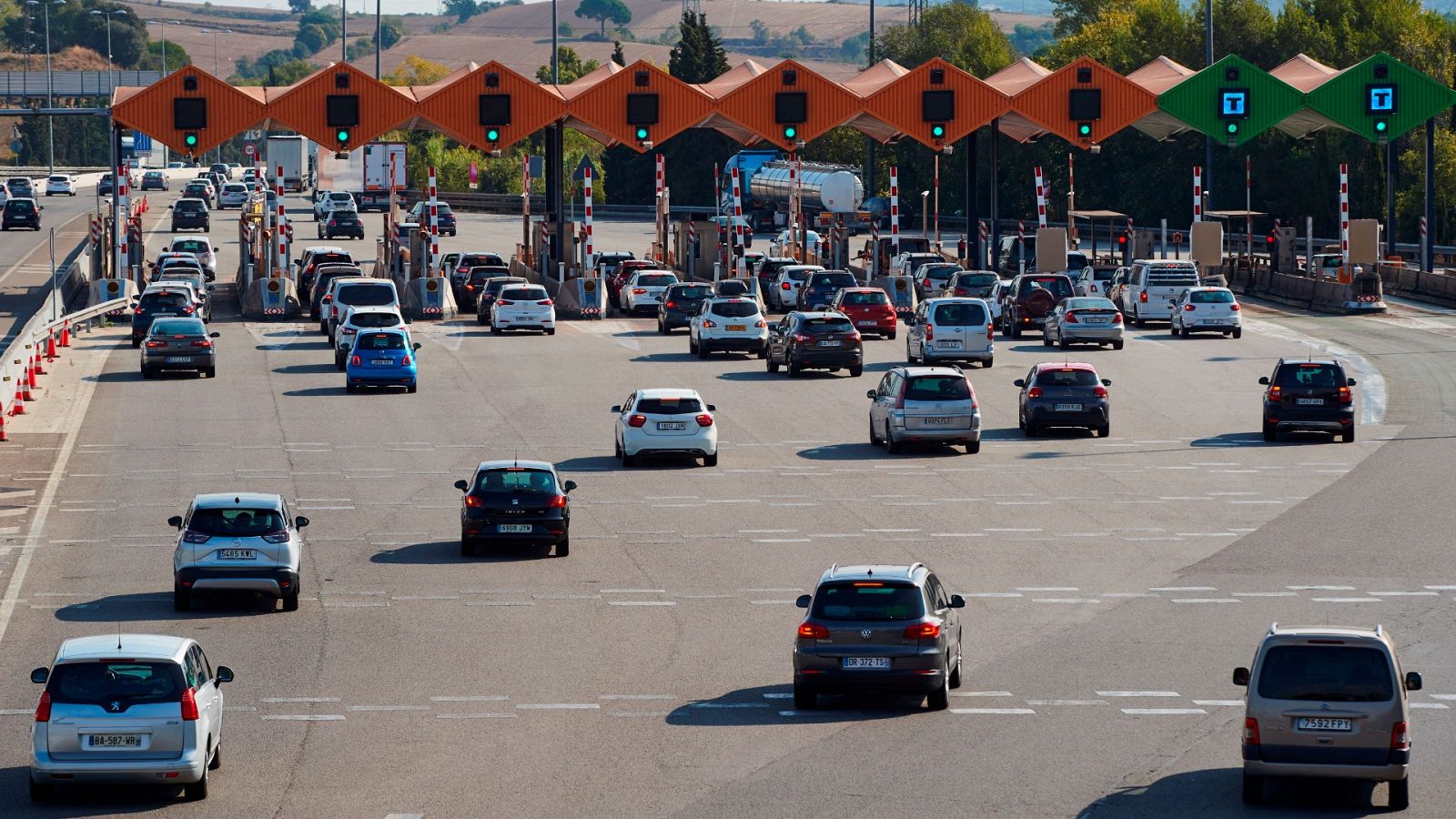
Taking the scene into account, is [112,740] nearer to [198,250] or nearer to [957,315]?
[957,315]

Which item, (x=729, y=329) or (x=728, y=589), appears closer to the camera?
(x=728, y=589)

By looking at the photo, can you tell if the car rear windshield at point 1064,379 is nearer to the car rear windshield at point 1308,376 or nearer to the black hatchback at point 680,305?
the car rear windshield at point 1308,376

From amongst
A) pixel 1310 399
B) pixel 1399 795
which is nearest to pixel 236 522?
pixel 1399 795

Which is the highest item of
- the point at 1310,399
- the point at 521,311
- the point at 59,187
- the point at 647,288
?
the point at 59,187

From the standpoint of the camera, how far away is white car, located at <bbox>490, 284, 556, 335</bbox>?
6331cm

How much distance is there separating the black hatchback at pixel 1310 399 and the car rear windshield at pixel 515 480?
15.5 meters

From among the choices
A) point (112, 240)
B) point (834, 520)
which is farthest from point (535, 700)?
point (112, 240)

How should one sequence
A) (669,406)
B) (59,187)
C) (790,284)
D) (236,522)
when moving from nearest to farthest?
(236,522) → (669,406) → (790,284) → (59,187)

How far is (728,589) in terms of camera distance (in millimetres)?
27250

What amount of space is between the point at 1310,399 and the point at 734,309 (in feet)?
62.7

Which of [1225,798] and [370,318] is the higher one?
[370,318]

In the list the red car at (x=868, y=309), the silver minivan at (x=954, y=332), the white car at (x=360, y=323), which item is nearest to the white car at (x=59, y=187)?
the red car at (x=868, y=309)

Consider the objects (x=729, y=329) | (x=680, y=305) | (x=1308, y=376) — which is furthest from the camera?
(x=680, y=305)

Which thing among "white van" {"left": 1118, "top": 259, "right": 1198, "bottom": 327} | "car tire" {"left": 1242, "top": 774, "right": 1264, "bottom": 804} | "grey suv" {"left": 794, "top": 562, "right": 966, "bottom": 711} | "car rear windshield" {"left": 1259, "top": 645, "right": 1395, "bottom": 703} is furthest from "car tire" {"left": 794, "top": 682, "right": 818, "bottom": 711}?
"white van" {"left": 1118, "top": 259, "right": 1198, "bottom": 327}
